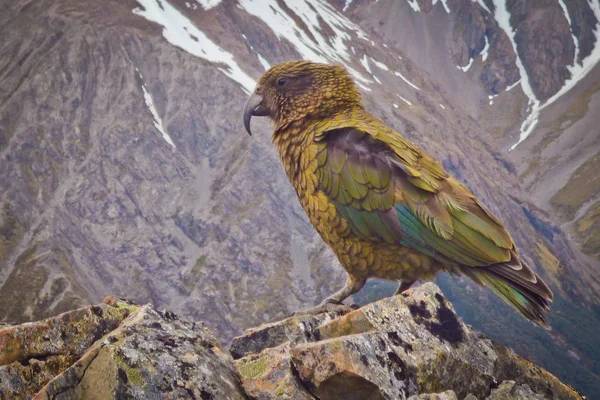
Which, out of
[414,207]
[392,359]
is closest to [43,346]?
[392,359]

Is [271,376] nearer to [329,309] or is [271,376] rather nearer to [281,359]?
[281,359]

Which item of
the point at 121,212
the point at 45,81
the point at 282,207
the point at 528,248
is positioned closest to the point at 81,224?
the point at 121,212

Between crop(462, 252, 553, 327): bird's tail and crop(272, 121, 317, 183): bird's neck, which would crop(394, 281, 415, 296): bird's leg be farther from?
crop(272, 121, 317, 183): bird's neck


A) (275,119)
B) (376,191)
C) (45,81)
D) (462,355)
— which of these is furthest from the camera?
(45,81)

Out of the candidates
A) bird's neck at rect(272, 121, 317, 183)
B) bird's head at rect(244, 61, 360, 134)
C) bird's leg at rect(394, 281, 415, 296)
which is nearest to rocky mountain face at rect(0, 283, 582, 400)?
bird's leg at rect(394, 281, 415, 296)

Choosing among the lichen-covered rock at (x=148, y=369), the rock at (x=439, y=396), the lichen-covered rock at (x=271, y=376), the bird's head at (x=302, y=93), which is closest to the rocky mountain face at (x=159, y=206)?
the bird's head at (x=302, y=93)

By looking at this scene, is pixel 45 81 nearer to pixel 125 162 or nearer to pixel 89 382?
pixel 125 162

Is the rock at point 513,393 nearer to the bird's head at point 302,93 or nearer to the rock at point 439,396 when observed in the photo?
the rock at point 439,396
